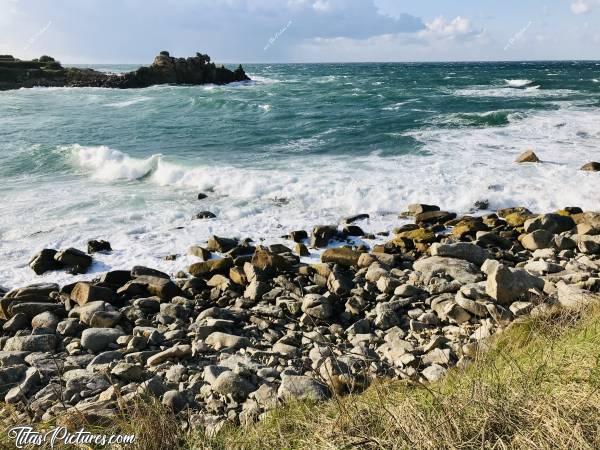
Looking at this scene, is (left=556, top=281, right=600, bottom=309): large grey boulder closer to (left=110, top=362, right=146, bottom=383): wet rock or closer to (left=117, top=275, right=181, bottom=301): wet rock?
(left=110, top=362, right=146, bottom=383): wet rock

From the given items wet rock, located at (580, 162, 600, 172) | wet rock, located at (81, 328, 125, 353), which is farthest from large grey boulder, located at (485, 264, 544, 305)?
wet rock, located at (580, 162, 600, 172)

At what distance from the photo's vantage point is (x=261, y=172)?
13.8 metres

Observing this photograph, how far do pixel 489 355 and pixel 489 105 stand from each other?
91.0 feet

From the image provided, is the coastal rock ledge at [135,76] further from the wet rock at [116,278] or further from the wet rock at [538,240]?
the wet rock at [538,240]

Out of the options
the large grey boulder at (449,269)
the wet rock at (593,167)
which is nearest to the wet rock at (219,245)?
the large grey boulder at (449,269)

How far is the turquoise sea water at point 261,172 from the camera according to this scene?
33.2 ft

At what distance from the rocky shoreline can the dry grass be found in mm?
384

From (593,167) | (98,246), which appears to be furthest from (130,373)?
(593,167)

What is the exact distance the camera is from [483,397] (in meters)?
2.61

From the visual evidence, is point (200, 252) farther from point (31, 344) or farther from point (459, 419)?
point (459, 419)

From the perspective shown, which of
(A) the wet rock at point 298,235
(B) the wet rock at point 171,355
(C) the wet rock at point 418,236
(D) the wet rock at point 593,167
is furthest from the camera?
(D) the wet rock at point 593,167

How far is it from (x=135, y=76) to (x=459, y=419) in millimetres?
62104

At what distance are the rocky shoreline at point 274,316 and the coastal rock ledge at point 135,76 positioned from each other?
54955mm

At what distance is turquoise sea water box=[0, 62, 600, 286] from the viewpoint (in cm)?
1011
